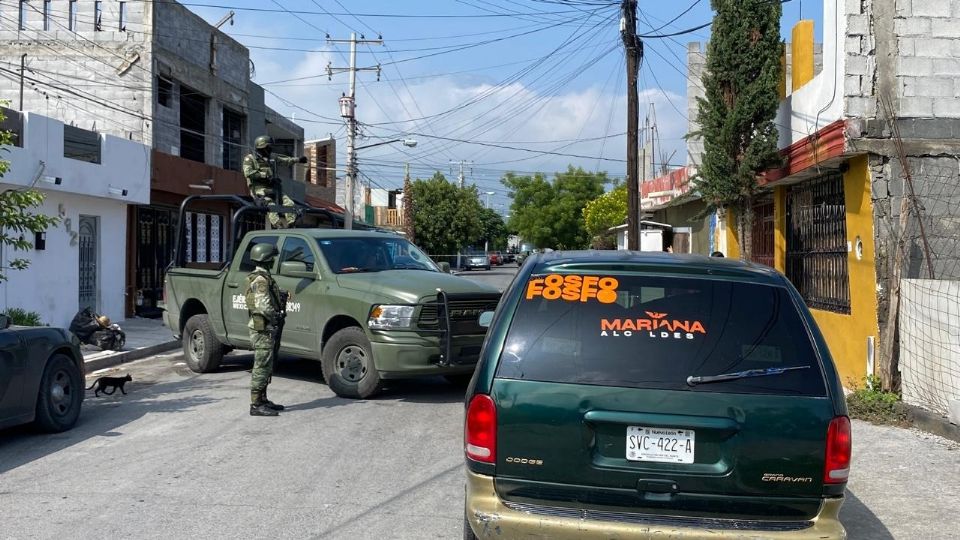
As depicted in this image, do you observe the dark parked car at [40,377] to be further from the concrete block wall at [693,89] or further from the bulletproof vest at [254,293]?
the concrete block wall at [693,89]

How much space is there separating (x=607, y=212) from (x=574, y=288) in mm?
45698

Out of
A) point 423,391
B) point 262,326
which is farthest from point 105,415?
point 423,391

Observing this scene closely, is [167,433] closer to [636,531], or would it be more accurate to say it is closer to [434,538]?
[434,538]

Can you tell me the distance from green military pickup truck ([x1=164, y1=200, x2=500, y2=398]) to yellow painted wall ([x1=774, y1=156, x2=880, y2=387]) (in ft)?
14.9

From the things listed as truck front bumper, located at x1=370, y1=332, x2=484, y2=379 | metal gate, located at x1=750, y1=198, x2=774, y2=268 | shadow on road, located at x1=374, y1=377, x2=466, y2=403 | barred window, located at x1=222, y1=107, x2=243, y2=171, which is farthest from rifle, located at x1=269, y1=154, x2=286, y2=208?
barred window, located at x1=222, y1=107, x2=243, y2=171

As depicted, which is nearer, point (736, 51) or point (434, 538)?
point (434, 538)

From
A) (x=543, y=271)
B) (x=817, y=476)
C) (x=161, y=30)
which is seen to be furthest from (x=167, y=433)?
(x=161, y=30)

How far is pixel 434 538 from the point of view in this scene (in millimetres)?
5395

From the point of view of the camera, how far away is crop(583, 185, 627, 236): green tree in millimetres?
47719

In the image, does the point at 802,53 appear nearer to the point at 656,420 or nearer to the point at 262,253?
the point at 262,253

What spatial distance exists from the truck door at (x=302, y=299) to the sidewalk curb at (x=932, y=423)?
21.0ft

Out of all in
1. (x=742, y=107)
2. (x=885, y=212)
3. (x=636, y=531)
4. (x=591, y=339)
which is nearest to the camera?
(x=636, y=531)

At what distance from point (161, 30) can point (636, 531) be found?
73.2 feet

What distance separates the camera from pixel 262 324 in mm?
9141
